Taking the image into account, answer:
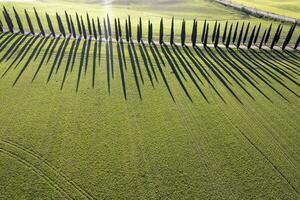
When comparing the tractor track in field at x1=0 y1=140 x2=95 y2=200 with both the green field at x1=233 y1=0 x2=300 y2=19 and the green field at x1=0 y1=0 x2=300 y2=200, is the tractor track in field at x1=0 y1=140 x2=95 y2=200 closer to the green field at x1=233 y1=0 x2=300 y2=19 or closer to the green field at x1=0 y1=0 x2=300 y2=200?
the green field at x1=0 y1=0 x2=300 y2=200

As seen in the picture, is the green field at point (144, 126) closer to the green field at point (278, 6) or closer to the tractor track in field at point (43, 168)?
the tractor track in field at point (43, 168)

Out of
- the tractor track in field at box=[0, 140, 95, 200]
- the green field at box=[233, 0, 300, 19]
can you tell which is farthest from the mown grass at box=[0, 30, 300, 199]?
the green field at box=[233, 0, 300, 19]

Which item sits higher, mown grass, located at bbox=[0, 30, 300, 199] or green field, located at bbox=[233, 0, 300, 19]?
mown grass, located at bbox=[0, 30, 300, 199]

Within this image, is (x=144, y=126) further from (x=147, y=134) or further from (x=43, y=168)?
(x=43, y=168)

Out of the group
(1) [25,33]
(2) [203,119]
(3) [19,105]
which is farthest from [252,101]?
(1) [25,33]

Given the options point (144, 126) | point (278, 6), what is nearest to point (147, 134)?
point (144, 126)
